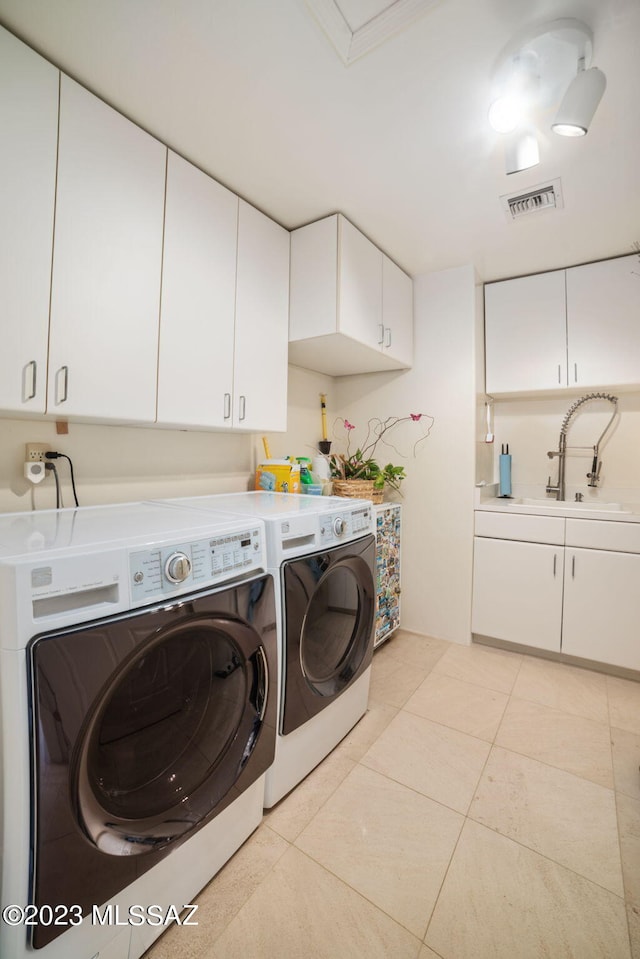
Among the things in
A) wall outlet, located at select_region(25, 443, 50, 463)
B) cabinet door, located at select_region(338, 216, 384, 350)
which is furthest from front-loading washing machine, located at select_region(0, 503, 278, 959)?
cabinet door, located at select_region(338, 216, 384, 350)

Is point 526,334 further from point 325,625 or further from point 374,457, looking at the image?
point 325,625

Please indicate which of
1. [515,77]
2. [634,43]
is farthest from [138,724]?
[634,43]

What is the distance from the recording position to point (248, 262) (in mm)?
1919

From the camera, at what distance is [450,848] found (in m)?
1.26

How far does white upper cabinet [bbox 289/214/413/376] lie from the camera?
6.70 feet

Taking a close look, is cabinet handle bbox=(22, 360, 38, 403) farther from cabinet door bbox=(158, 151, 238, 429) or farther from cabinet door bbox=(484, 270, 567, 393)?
cabinet door bbox=(484, 270, 567, 393)

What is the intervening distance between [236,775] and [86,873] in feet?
1.33

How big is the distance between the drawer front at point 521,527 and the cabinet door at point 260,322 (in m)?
1.41

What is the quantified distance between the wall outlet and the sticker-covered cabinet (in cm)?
167

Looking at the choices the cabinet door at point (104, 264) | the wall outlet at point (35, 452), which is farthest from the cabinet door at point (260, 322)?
the wall outlet at point (35, 452)

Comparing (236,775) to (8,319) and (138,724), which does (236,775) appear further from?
(8,319)

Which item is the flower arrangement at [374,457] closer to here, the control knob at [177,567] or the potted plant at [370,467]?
the potted plant at [370,467]

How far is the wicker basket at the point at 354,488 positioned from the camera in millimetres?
2400

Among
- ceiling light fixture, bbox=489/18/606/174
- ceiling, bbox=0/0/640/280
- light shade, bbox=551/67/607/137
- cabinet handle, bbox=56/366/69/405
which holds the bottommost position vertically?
cabinet handle, bbox=56/366/69/405
